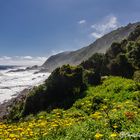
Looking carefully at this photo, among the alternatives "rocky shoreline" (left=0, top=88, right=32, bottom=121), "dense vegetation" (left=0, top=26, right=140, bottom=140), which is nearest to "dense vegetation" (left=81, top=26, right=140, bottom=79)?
"dense vegetation" (left=0, top=26, right=140, bottom=140)

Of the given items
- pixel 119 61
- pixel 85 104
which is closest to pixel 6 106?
pixel 119 61

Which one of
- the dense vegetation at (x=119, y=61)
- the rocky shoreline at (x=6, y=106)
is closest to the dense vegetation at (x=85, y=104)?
the dense vegetation at (x=119, y=61)

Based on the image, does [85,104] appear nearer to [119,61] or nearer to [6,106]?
[119,61]

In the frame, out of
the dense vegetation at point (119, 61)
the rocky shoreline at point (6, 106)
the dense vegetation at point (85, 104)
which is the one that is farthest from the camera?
the dense vegetation at point (119, 61)

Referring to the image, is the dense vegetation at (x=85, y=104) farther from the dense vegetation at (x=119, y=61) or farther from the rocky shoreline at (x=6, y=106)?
the rocky shoreline at (x=6, y=106)

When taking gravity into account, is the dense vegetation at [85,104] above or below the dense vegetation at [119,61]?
below

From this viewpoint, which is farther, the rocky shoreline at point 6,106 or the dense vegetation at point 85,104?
the rocky shoreline at point 6,106

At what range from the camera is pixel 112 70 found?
49.5 meters

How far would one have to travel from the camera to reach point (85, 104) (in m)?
31.6

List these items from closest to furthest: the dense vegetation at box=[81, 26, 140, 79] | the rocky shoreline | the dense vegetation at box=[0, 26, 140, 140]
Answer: the dense vegetation at box=[0, 26, 140, 140], the rocky shoreline, the dense vegetation at box=[81, 26, 140, 79]

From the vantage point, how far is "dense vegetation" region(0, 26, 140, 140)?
37.1 ft

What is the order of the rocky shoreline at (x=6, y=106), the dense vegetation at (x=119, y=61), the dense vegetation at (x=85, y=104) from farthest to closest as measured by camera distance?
the dense vegetation at (x=119, y=61), the rocky shoreline at (x=6, y=106), the dense vegetation at (x=85, y=104)

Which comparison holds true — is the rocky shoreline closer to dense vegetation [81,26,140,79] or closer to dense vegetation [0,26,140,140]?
dense vegetation [0,26,140,140]

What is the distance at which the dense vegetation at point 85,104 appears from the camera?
11.3 m
